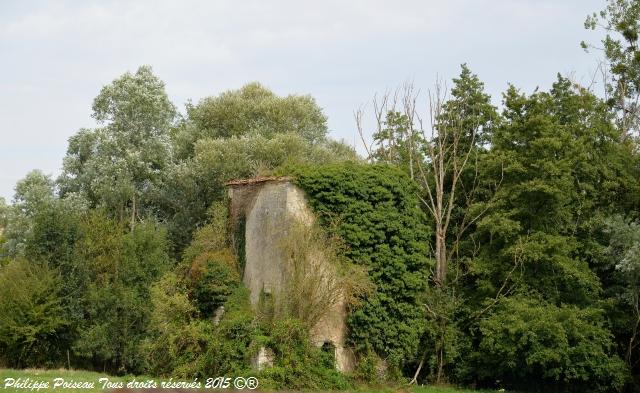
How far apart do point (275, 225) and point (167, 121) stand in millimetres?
19622

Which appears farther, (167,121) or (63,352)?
(167,121)

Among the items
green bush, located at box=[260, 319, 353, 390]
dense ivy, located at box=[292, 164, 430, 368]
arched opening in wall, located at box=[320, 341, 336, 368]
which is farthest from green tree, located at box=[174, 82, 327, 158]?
green bush, located at box=[260, 319, 353, 390]

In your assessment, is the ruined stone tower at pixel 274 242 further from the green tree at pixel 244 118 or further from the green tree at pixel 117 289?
the green tree at pixel 244 118

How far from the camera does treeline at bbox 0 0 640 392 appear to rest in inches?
1031

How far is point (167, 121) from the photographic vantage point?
4388 centimetres

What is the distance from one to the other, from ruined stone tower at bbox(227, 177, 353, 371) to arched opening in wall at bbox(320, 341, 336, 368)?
0.25 ft

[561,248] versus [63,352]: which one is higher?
[561,248]

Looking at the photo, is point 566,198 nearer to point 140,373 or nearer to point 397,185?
point 397,185

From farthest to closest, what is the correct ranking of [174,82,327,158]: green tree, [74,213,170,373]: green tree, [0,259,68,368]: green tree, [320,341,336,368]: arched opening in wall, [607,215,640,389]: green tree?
[174,82,327,158]: green tree, [74,213,170,373]: green tree, [0,259,68,368]: green tree, [607,215,640,389]: green tree, [320,341,336,368]: arched opening in wall

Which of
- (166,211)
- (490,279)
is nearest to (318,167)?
(490,279)

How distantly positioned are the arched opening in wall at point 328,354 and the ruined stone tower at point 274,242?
0.08 metres

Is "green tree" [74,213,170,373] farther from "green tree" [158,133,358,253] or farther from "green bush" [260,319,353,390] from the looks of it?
"green bush" [260,319,353,390]

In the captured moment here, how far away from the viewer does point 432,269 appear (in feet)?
102

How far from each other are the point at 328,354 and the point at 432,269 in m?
7.71
